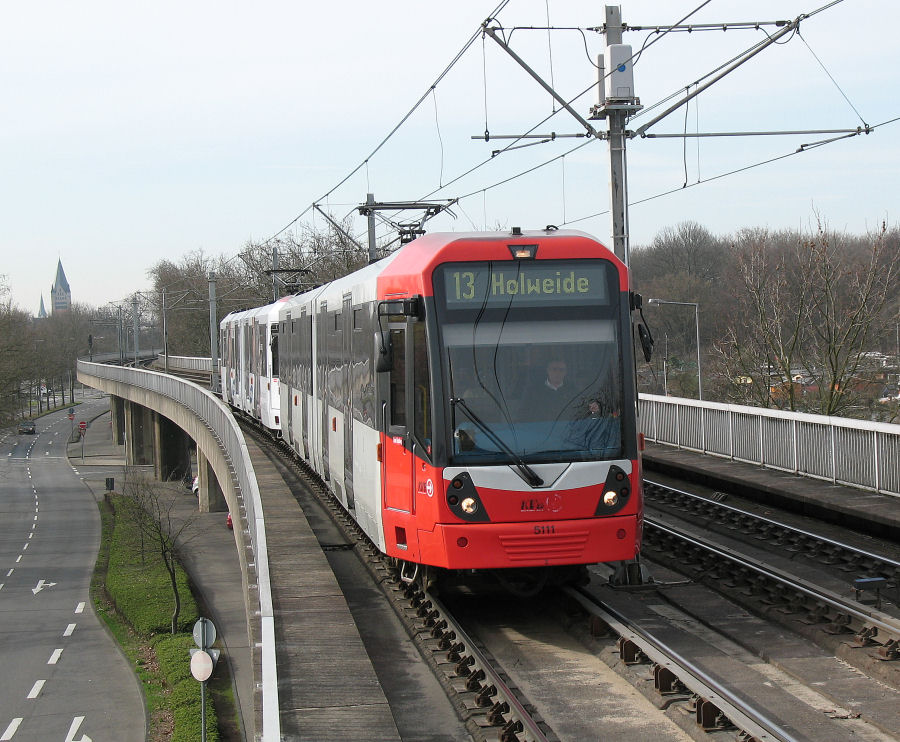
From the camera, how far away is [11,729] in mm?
28109

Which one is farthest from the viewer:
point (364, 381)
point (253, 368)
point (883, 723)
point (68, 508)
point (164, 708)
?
point (68, 508)

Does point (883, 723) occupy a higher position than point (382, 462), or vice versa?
point (382, 462)

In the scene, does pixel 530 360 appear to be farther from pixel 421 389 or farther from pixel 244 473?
pixel 244 473

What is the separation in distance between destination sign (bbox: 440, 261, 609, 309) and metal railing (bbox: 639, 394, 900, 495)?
675 centimetres

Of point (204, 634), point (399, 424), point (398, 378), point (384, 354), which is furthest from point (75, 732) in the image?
point (384, 354)

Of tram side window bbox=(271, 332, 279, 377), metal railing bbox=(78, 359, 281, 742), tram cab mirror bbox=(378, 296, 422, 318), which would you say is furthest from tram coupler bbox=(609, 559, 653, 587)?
tram side window bbox=(271, 332, 279, 377)

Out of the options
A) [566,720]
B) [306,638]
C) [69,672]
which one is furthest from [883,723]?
[69,672]

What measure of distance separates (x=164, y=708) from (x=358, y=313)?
1956 cm

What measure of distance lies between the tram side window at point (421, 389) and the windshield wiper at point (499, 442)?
260 mm

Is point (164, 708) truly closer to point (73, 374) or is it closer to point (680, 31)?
point (680, 31)

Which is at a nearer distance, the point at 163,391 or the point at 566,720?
the point at 566,720

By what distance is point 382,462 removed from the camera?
33.6ft

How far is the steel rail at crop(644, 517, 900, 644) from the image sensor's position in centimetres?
855

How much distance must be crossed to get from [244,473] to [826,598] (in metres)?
9.95
